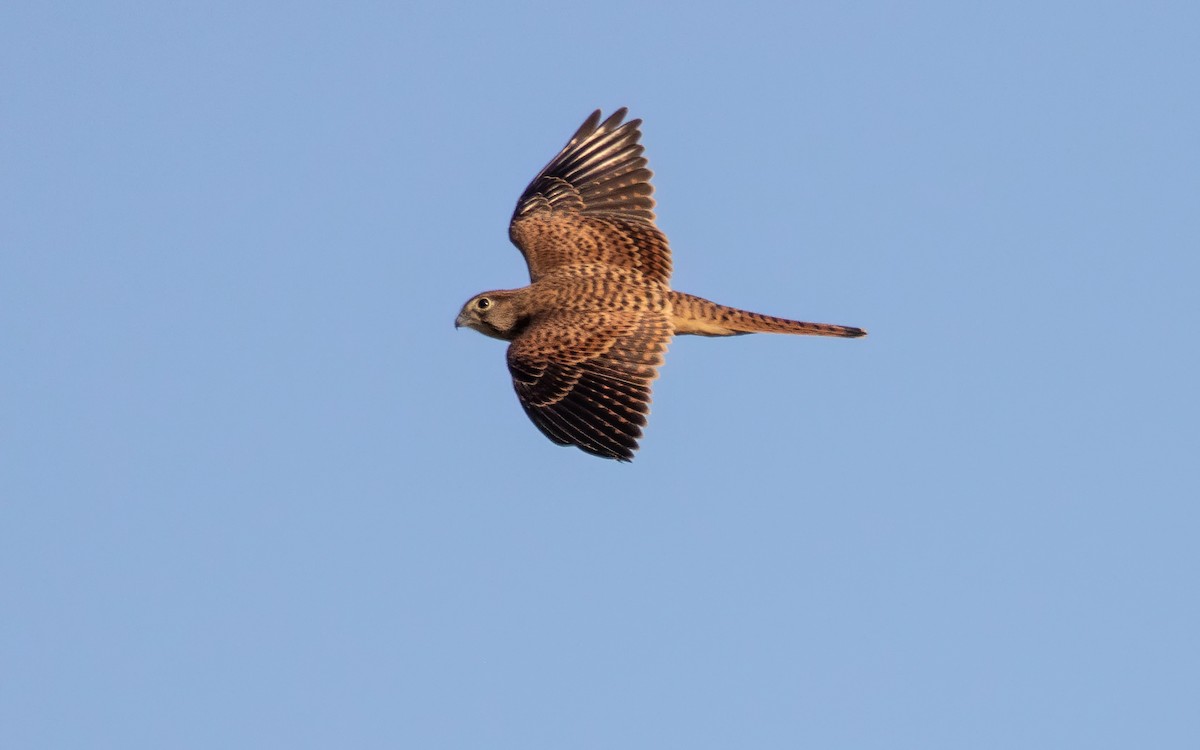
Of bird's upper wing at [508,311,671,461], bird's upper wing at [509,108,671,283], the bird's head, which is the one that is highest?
bird's upper wing at [509,108,671,283]

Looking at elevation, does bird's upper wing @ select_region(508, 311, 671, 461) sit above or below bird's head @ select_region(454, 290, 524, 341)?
below

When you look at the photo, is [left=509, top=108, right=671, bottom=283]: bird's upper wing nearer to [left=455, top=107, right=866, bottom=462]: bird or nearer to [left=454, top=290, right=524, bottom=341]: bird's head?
[left=455, top=107, right=866, bottom=462]: bird

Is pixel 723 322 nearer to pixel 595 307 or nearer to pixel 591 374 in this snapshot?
pixel 595 307

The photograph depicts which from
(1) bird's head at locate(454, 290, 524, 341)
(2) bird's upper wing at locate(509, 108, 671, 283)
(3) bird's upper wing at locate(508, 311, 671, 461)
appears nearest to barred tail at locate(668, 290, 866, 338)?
(3) bird's upper wing at locate(508, 311, 671, 461)

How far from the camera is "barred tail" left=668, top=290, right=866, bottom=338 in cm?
1386

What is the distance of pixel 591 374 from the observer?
12.7 metres

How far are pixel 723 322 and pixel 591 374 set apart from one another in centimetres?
164

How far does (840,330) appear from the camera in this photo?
1411cm

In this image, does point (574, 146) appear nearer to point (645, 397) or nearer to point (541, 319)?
point (541, 319)

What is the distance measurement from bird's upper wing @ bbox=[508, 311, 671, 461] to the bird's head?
0.42 m

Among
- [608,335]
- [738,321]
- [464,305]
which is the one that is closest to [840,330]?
[738,321]

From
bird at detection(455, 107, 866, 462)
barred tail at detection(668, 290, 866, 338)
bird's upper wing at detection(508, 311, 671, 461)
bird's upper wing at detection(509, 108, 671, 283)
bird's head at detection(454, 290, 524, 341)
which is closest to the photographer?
bird's upper wing at detection(508, 311, 671, 461)

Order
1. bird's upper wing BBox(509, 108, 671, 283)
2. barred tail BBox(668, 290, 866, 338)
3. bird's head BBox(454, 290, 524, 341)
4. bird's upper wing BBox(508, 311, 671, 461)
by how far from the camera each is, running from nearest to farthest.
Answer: bird's upper wing BBox(508, 311, 671, 461)
barred tail BBox(668, 290, 866, 338)
bird's head BBox(454, 290, 524, 341)
bird's upper wing BBox(509, 108, 671, 283)

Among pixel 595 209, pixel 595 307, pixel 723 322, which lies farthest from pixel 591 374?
pixel 595 209
